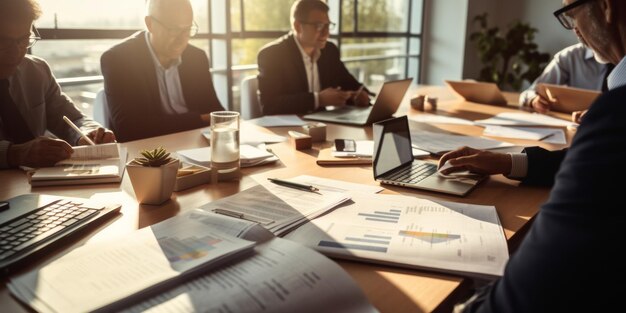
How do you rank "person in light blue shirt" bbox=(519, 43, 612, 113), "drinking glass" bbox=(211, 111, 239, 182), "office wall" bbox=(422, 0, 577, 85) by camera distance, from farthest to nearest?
"office wall" bbox=(422, 0, 577, 85) < "person in light blue shirt" bbox=(519, 43, 612, 113) < "drinking glass" bbox=(211, 111, 239, 182)

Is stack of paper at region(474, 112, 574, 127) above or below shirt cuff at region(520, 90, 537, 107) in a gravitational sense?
below

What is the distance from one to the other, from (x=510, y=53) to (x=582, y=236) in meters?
6.37

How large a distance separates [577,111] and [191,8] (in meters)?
2.05

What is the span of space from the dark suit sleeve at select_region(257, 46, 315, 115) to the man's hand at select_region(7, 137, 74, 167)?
1.31 m

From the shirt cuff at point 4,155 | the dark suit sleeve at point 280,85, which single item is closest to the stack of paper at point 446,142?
the dark suit sleeve at point 280,85

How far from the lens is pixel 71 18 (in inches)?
138

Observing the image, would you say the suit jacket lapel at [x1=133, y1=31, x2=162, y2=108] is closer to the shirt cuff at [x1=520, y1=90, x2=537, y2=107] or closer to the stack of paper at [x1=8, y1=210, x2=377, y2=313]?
the stack of paper at [x1=8, y1=210, x2=377, y2=313]

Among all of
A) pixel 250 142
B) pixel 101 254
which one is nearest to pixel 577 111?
pixel 250 142

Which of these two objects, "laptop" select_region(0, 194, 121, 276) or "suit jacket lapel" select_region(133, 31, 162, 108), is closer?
"laptop" select_region(0, 194, 121, 276)

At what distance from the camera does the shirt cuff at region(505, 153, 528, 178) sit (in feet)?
4.75

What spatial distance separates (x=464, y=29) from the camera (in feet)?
21.9

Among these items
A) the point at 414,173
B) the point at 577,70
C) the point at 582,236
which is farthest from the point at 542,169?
the point at 577,70

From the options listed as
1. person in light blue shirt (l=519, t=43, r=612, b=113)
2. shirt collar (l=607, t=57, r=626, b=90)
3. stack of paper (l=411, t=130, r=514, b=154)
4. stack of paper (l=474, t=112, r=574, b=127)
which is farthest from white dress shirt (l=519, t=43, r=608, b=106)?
shirt collar (l=607, t=57, r=626, b=90)

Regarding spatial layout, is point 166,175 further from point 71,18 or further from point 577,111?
point 71,18
